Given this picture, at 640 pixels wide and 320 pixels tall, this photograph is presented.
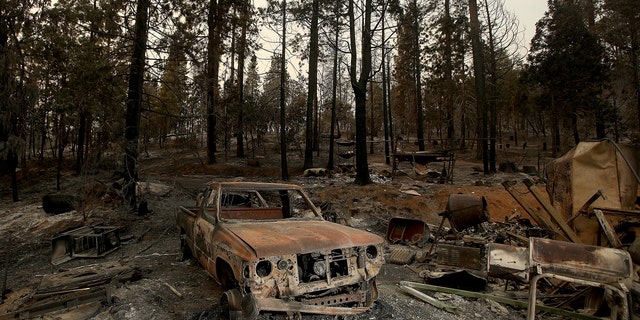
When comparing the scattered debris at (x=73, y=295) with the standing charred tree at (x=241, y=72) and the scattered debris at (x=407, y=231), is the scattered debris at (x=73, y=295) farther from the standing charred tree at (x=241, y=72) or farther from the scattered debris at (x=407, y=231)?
the standing charred tree at (x=241, y=72)

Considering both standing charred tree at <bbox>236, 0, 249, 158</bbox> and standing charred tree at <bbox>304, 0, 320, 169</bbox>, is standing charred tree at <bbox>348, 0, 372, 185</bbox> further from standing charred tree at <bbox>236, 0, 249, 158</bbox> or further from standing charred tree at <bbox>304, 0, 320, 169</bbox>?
standing charred tree at <bbox>236, 0, 249, 158</bbox>

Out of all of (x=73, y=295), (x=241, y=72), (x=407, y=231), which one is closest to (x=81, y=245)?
(x=73, y=295)

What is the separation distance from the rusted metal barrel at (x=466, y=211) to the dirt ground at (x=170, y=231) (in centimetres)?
197

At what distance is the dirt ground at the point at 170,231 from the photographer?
4.72 meters

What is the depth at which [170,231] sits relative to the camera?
937 cm

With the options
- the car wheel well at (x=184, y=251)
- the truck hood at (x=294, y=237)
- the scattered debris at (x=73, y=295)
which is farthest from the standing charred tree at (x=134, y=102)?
the truck hood at (x=294, y=237)

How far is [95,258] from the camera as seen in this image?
7.23m

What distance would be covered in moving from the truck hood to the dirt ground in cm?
73

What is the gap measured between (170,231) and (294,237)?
6435 millimetres

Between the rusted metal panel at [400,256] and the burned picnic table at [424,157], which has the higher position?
the burned picnic table at [424,157]

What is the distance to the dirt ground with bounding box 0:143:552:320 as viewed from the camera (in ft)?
15.5

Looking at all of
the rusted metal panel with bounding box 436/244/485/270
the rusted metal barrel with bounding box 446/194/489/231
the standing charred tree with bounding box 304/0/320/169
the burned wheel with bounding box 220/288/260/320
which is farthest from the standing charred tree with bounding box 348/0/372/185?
the burned wheel with bounding box 220/288/260/320

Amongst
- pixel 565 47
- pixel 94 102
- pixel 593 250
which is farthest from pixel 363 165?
pixel 565 47

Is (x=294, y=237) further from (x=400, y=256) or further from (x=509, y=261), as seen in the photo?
(x=400, y=256)
